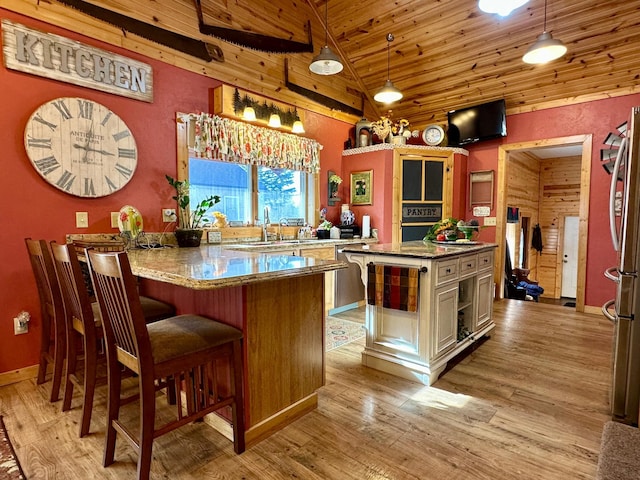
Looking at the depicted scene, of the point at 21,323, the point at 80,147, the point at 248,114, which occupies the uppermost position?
the point at 248,114

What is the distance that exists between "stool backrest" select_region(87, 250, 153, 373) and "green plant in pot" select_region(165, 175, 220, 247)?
1632mm

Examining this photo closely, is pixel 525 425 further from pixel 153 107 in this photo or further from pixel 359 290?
pixel 153 107

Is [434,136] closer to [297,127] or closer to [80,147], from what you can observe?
[297,127]

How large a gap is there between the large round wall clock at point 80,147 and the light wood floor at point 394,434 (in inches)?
60.5

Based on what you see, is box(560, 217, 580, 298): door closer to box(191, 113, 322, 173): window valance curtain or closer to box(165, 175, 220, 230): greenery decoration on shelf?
box(191, 113, 322, 173): window valance curtain

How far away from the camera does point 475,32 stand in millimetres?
4062

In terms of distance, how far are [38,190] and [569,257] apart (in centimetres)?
926

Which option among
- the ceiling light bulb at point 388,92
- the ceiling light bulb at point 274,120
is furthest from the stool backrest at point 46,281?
the ceiling light bulb at point 388,92

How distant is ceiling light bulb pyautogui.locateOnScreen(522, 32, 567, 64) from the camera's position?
2.91 m

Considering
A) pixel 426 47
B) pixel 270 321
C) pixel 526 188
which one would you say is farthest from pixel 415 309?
pixel 526 188

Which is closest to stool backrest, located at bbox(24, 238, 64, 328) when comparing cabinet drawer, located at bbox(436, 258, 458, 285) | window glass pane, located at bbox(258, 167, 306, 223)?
window glass pane, located at bbox(258, 167, 306, 223)

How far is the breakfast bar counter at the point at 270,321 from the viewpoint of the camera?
1.67 metres

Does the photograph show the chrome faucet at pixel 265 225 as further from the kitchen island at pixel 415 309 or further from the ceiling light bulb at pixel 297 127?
the kitchen island at pixel 415 309

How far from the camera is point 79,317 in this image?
75.7 inches
